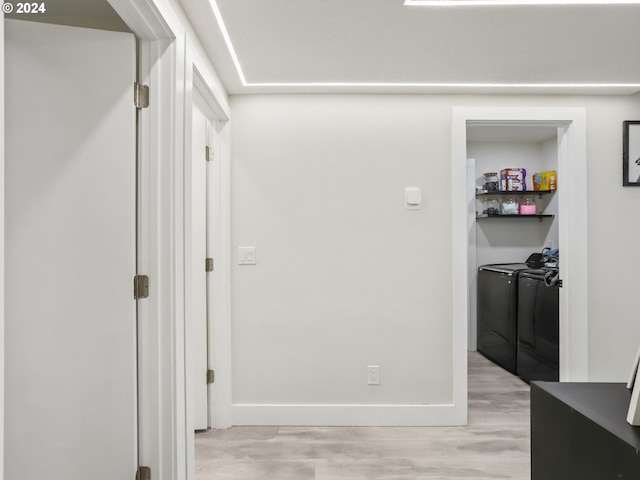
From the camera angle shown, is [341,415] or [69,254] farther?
[341,415]

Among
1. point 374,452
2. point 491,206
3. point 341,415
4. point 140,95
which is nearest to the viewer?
point 140,95

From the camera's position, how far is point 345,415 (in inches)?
113

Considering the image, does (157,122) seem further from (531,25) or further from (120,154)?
(531,25)

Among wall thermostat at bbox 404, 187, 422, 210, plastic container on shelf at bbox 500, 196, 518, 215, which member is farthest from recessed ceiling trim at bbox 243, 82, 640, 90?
plastic container on shelf at bbox 500, 196, 518, 215

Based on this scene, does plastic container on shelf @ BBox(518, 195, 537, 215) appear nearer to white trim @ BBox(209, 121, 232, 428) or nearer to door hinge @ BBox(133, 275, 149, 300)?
white trim @ BBox(209, 121, 232, 428)

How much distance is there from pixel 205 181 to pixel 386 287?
1.41 m

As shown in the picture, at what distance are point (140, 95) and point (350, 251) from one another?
1.67m

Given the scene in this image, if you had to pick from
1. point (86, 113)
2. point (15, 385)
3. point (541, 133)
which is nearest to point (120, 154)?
point (86, 113)

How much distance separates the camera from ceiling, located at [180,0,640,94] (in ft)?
6.25

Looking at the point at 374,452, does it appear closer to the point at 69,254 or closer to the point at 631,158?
the point at 69,254

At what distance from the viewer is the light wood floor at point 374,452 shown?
2.26m

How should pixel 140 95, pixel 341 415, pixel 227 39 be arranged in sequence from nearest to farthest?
pixel 140 95, pixel 227 39, pixel 341 415

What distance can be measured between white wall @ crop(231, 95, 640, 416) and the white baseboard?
0.06 m

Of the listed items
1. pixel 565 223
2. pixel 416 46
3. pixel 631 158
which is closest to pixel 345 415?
pixel 565 223
